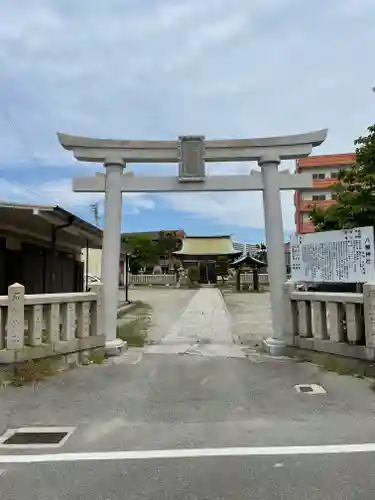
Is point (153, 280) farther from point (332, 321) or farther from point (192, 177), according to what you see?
point (332, 321)

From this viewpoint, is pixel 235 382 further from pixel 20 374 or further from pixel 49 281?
pixel 49 281

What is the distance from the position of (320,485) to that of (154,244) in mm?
47323

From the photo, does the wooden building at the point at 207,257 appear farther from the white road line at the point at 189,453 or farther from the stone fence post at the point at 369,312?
the white road line at the point at 189,453

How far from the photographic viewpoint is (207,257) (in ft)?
156

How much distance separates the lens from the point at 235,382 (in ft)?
22.4

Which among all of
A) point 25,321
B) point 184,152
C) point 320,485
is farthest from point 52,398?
point 184,152

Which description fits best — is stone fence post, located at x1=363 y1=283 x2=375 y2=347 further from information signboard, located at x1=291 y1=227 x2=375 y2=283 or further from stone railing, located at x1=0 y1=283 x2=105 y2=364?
stone railing, located at x1=0 y1=283 x2=105 y2=364

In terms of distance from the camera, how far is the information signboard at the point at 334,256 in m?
7.75

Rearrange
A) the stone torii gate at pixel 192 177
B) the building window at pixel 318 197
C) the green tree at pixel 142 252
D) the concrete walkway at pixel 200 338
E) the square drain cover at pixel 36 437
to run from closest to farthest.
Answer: the square drain cover at pixel 36 437 → the stone torii gate at pixel 192 177 → the concrete walkway at pixel 200 338 → the green tree at pixel 142 252 → the building window at pixel 318 197

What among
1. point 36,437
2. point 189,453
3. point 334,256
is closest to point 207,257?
point 334,256

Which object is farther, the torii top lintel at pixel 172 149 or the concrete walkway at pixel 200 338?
the concrete walkway at pixel 200 338

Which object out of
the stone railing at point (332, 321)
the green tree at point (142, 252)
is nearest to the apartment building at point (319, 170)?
the green tree at point (142, 252)

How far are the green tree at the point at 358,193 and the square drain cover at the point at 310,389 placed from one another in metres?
5.51

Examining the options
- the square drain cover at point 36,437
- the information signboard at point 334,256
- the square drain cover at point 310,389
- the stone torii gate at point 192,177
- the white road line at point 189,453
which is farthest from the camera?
the stone torii gate at point 192,177
